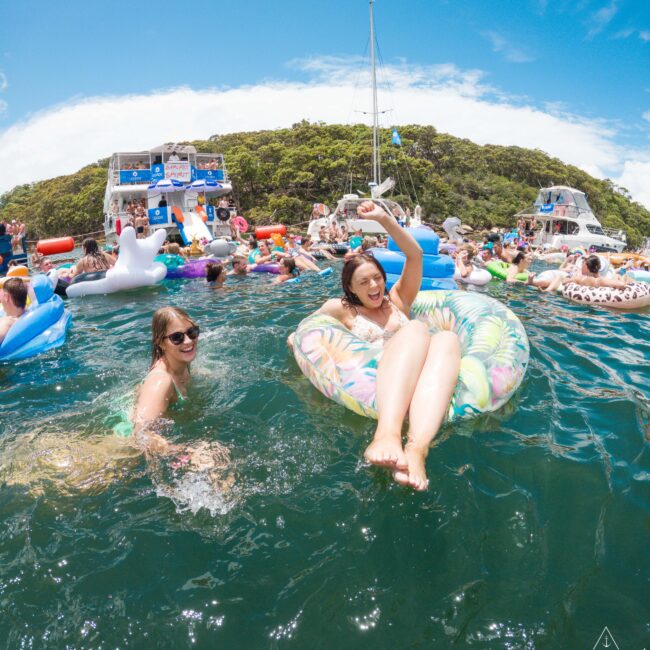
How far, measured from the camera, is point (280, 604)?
1776mm

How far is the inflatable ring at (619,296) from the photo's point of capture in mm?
7211

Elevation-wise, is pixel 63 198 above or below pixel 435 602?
above

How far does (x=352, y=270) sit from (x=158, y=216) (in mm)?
18926

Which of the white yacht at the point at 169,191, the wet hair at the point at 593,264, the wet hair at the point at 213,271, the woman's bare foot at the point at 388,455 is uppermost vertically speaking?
the white yacht at the point at 169,191

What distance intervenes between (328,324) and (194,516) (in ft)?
5.68

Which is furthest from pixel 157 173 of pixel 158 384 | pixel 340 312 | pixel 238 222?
pixel 158 384

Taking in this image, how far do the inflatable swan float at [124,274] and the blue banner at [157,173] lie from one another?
14.6 metres

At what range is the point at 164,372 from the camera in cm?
287

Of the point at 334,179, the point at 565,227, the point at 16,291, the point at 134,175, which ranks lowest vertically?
the point at 16,291

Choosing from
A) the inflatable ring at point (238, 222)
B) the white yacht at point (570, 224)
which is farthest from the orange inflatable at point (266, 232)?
the white yacht at point (570, 224)

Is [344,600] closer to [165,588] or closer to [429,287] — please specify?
[165,588]

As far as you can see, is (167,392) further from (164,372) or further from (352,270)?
(352,270)

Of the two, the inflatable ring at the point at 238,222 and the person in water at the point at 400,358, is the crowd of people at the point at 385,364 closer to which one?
the person in water at the point at 400,358

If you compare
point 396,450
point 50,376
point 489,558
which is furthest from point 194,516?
point 50,376
